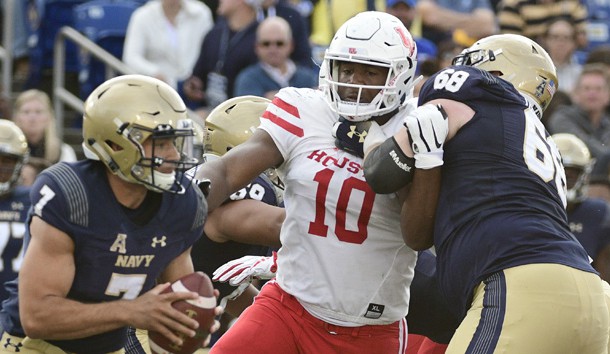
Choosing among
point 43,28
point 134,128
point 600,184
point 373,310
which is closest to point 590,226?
point 600,184

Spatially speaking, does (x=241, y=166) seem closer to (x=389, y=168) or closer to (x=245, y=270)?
(x=245, y=270)

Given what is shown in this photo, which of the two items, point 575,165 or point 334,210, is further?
point 575,165

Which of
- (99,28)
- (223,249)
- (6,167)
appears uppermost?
(223,249)

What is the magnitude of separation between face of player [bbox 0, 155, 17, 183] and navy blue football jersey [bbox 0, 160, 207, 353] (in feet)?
10.9

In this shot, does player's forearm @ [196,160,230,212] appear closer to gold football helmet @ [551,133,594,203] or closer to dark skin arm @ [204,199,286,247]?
dark skin arm @ [204,199,286,247]

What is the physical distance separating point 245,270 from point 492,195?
4.16 ft

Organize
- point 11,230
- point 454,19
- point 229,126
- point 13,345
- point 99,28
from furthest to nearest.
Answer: point 454,19 → point 99,28 → point 11,230 → point 229,126 → point 13,345

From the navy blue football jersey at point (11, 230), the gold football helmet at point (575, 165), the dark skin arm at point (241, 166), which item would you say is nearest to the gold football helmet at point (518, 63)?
the dark skin arm at point (241, 166)

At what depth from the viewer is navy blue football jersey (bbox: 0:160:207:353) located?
4.08 metres

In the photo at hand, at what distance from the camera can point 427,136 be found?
4.12m

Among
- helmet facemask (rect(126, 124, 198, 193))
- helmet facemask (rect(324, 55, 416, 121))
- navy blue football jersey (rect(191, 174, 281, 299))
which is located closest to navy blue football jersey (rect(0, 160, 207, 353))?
helmet facemask (rect(126, 124, 198, 193))

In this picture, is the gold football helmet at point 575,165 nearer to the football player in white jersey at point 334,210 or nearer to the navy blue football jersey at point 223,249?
the navy blue football jersey at point 223,249

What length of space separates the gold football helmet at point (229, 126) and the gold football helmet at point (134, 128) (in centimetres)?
125

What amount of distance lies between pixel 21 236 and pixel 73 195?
366 cm
